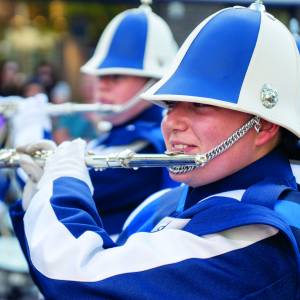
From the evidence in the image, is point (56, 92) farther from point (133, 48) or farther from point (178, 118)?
point (178, 118)

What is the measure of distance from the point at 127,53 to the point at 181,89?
Result: 1720 millimetres

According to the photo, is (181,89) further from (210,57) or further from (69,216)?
(69,216)

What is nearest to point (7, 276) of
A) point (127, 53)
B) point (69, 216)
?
point (127, 53)

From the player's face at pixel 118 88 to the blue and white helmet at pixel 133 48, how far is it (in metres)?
0.05

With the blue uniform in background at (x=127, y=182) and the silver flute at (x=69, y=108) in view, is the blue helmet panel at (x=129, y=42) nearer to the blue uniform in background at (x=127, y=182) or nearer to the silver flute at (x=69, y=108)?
the silver flute at (x=69, y=108)

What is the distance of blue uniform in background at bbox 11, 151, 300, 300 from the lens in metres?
1.77

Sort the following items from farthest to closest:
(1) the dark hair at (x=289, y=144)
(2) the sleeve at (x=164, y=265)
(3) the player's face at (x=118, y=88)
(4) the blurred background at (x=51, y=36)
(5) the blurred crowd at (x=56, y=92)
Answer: (4) the blurred background at (x=51, y=36) → (5) the blurred crowd at (x=56, y=92) → (3) the player's face at (x=118, y=88) → (1) the dark hair at (x=289, y=144) → (2) the sleeve at (x=164, y=265)

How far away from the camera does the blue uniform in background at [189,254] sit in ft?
5.80

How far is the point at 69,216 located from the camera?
1.95 meters

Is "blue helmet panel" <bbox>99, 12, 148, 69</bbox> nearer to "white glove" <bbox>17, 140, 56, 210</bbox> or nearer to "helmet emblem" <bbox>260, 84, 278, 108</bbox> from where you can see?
"white glove" <bbox>17, 140, 56, 210</bbox>

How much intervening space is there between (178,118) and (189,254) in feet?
1.37

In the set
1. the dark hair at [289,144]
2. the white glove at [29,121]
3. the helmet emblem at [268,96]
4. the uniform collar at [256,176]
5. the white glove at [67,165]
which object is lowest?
the white glove at [29,121]

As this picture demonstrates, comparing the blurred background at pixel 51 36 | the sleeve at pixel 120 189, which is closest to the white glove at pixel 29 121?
the sleeve at pixel 120 189

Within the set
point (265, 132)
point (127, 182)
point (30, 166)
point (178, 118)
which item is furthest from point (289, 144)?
point (127, 182)
